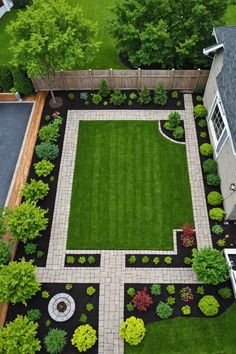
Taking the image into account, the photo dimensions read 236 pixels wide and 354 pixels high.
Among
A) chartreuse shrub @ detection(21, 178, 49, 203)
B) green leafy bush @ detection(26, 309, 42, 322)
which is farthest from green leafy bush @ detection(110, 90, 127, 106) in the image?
green leafy bush @ detection(26, 309, 42, 322)

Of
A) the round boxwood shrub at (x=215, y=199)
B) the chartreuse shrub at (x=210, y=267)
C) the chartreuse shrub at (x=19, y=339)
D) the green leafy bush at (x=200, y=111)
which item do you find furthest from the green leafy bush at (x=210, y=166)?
the chartreuse shrub at (x=19, y=339)

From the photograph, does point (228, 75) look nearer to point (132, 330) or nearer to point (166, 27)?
point (166, 27)

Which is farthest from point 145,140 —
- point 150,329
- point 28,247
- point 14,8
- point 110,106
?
point 14,8

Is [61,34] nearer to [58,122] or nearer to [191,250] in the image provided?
[58,122]

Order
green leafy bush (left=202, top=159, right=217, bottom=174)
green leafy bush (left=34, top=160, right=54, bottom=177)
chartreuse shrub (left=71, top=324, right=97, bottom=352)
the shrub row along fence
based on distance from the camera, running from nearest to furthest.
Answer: chartreuse shrub (left=71, top=324, right=97, bottom=352) < green leafy bush (left=202, top=159, right=217, bottom=174) < green leafy bush (left=34, top=160, right=54, bottom=177) < the shrub row along fence

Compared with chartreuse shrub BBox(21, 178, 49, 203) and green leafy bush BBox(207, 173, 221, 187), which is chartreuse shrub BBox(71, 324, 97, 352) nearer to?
chartreuse shrub BBox(21, 178, 49, 203)

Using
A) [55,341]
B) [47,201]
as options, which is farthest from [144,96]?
[55,341]
